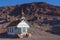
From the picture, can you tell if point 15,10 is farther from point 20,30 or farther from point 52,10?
point 20,30

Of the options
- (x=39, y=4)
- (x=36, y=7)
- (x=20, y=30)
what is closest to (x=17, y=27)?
(x=20, y=30)

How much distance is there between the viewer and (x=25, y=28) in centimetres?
5344

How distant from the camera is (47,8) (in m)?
168

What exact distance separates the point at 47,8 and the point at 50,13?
15.5 meters

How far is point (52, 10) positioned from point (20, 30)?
11090 cm

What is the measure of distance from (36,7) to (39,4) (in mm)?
13294

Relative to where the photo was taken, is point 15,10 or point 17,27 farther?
point 15,10

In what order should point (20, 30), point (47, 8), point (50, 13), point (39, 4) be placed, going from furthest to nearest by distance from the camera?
point (39, 4), point (47, 8), point (50, 13), point (20, 30)

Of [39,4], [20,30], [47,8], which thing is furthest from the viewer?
[39,4]

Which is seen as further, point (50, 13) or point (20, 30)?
point (50, 13)

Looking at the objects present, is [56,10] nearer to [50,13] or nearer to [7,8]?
[50,13]

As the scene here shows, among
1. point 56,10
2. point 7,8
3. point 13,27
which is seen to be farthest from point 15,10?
point 13,27

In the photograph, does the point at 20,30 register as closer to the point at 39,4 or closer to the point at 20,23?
the point at 20,23

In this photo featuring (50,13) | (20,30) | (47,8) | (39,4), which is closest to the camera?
(20,30)
